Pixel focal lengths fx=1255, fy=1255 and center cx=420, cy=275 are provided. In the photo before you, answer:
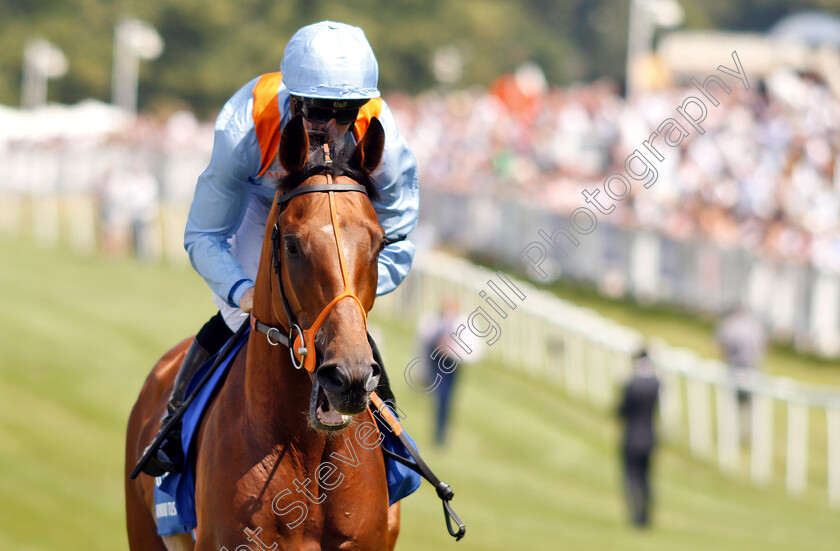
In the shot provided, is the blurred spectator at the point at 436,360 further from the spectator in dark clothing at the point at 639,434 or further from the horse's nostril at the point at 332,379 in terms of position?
the horse's nostril at the point at 332,379

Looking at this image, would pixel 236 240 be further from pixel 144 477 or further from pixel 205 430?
pixel 144 477

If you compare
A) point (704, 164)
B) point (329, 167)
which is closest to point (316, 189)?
point (329, 167)

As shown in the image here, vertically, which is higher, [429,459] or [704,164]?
[704,164]

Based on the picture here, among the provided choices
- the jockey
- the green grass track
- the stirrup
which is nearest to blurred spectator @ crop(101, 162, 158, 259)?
the green grass track

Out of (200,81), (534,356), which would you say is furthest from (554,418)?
(200,81)

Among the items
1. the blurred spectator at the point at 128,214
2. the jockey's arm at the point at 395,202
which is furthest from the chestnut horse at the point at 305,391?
the blurred spectator at the point at 128,214

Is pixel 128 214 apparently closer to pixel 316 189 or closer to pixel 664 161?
pixel 664 161

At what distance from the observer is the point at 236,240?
175 inches

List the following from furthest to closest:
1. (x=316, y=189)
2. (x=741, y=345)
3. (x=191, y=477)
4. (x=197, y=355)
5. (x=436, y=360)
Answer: (x=741, y=345), (x=436, y=360), (x=197, y=355), (x=191, y=477), (x=316, y=189)

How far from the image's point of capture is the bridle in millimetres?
3460

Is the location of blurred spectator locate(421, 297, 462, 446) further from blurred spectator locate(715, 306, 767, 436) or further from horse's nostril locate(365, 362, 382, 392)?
horse's nostril locate(365, 362, 382, 392)

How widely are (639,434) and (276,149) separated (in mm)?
8125

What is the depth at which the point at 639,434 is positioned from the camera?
37.9 ft

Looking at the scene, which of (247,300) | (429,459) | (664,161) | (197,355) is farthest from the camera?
(664,161)
